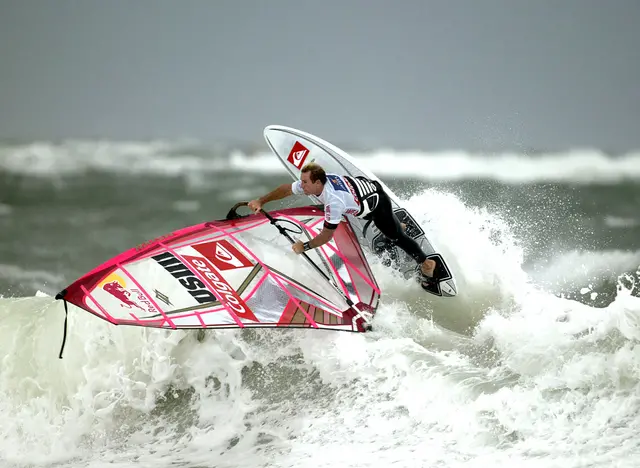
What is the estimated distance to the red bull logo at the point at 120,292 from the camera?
2494 millimetres

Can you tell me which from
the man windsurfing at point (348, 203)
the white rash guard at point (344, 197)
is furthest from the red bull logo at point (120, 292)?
the white rash guard at point (344, 197)

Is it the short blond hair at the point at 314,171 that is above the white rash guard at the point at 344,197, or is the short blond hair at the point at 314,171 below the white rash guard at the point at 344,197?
above

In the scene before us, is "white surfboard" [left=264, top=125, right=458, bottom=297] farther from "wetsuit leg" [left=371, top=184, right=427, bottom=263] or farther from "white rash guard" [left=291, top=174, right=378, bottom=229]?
"white rash guard" [left=291, top=174, right=378, bottom=229]

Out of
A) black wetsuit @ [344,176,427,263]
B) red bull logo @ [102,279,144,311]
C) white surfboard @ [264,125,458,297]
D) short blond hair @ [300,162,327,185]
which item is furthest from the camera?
white surfboard @ [264,125,458,297]

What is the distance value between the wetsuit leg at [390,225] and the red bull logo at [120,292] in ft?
3.86

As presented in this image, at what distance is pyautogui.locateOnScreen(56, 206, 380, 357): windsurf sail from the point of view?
250 cm

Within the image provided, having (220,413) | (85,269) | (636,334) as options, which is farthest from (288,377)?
(85,269)

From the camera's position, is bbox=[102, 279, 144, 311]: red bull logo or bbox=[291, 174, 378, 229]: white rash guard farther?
bbox=[291, 174, 378, 229]: white rash guard

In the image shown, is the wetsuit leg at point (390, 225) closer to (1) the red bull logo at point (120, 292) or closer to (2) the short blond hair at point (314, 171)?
(2) the short blond hair at point (314, 171)

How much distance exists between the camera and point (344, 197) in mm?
2781

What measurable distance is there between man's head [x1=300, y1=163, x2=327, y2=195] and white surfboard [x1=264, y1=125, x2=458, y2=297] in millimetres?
522

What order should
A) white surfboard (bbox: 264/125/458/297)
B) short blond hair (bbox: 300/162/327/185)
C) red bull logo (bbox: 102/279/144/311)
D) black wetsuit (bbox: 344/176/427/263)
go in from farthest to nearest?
1. white surfboard (bbox: 264/125/458/297)
2. black wetsuit (bbox: 344/176/427/263)
3. short blond hair (bbox: 300/162/327/185)
4. red bull logo (bbox: 102/279/144/311)

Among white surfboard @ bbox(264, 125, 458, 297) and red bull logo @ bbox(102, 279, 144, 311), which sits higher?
white surfboard @ bbox(264, 125, 458, 297)

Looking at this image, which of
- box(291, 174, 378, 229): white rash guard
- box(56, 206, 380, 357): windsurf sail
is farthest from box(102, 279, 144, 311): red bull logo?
box(291, 174, 378, 229): white rash guard
